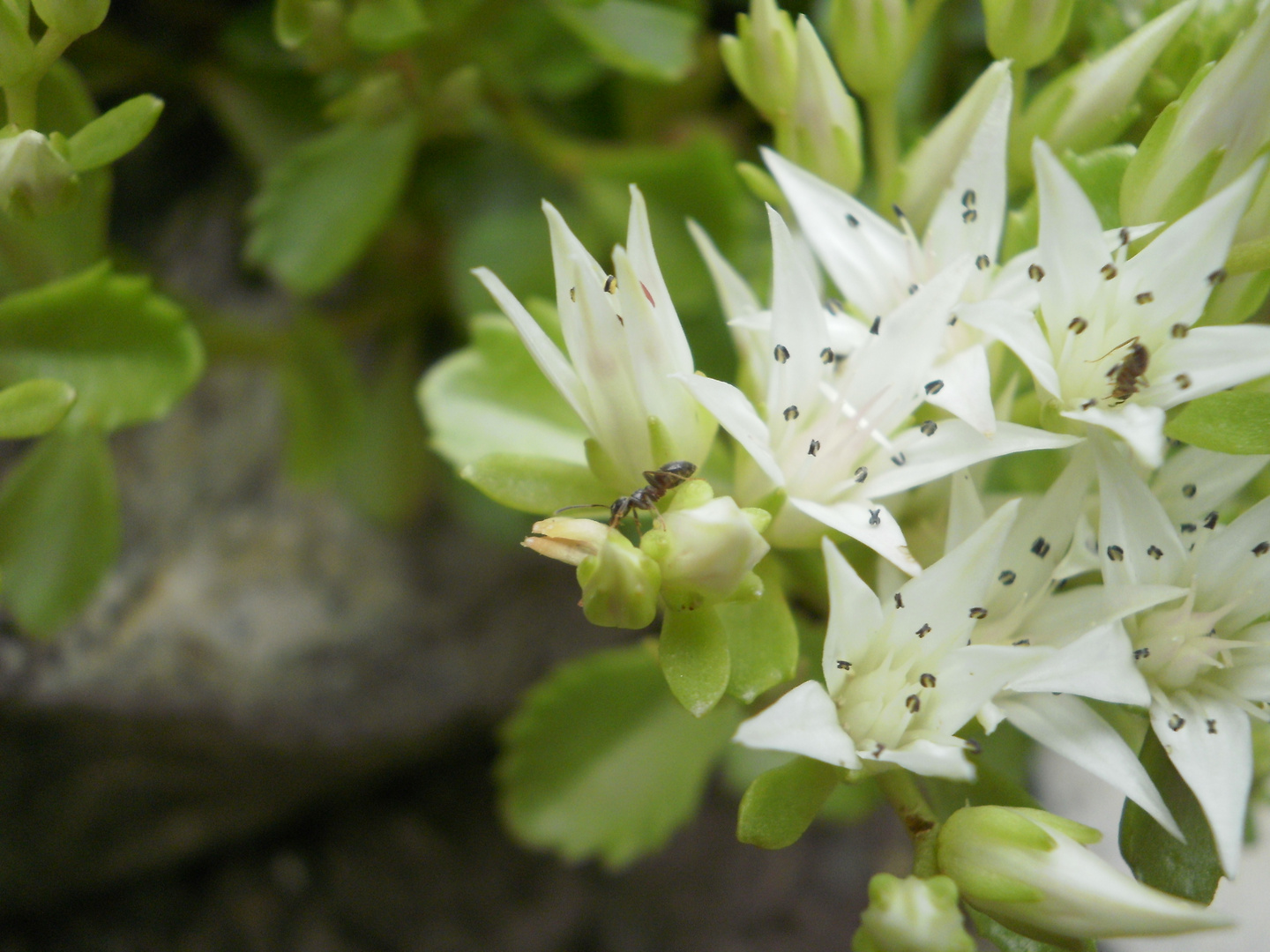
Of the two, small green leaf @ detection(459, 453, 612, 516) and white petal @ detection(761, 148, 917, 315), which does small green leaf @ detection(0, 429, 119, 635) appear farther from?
white petal @ detection(761, 148, 917, 315)

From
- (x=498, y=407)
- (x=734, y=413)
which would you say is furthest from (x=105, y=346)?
(x=734, y=413)

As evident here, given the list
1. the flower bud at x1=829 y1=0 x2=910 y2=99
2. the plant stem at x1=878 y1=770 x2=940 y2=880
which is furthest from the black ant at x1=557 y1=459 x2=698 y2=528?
the flower bud at x1=829 y1=0 x2=910 y2=99

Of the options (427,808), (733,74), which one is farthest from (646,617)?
(427,808)

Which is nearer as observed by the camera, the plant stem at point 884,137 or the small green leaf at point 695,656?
the small green leaf at point 695,656

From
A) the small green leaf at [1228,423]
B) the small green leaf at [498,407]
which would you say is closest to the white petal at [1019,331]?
the small green leaf at [1228,423]

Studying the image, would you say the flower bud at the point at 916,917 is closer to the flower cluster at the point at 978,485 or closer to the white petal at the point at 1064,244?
the flower cluster at the point at 978,485

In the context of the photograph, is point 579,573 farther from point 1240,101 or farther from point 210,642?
point 210,642
